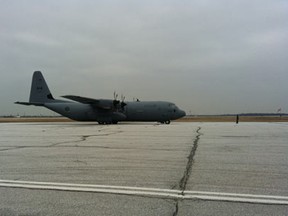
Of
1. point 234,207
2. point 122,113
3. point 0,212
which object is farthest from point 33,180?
point 122,113

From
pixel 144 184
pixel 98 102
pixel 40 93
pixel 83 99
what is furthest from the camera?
pixel 40 93

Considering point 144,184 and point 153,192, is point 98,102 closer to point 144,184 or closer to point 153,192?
point 144,184

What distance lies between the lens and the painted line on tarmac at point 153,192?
4.98 meters

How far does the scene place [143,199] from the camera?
5035 mm

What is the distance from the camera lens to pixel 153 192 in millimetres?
5453

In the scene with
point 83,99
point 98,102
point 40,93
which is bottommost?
point 98,102

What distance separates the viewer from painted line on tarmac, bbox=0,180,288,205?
4.98 m

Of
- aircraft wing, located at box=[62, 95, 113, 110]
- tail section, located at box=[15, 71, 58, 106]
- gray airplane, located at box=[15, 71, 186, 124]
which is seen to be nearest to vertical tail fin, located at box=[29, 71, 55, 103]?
tail section, located at box=[15, 71, 58, 106]

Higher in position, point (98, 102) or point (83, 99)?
point (83, 99)

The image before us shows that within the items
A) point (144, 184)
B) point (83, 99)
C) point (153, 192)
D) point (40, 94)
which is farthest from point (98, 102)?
point (153, 192)

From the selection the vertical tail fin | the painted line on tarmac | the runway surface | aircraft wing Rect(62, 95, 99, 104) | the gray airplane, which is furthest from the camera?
the vertical tail fin

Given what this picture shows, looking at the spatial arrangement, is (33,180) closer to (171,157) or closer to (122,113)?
(171,157)

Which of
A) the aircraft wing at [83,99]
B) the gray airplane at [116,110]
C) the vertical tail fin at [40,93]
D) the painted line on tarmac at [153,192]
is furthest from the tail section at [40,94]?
the painted line on tarmac at [153,192]

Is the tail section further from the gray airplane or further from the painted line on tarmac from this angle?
the painted line on tarmac
